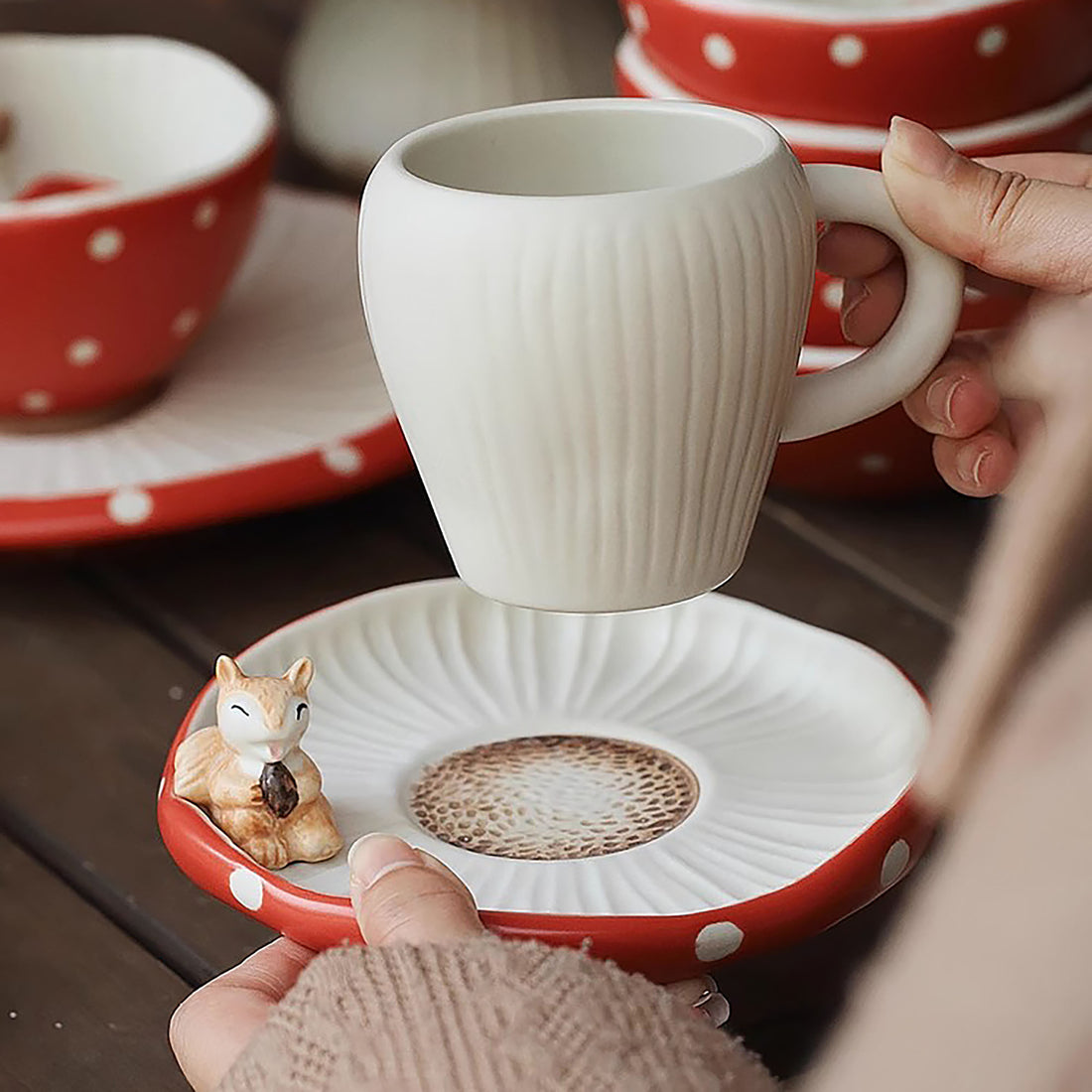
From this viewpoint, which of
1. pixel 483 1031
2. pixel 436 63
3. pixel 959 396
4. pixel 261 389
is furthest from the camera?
pixel 436 63

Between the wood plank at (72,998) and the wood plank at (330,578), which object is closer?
the wood plank at (72,998)

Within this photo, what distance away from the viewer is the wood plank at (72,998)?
51 cm

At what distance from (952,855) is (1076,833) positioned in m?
0.02

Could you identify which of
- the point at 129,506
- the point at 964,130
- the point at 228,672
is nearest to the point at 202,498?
the point at 129,506

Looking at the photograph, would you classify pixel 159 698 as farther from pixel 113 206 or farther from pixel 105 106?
A: pixel 105 106

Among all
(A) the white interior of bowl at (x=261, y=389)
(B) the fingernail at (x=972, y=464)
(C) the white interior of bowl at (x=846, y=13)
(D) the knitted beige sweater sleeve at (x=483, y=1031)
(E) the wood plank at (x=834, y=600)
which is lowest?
(A) the white interior of bowl at (x=261, y=389)

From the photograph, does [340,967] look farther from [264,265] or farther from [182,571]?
[264,265]

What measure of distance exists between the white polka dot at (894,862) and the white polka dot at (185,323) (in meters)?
0.41

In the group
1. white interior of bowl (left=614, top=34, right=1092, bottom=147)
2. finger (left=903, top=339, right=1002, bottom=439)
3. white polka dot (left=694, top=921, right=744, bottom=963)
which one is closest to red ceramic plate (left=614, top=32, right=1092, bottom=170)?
white interior of bowl (left=614, top=34, right=1092, bottom=147)

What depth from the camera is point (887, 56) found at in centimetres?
67

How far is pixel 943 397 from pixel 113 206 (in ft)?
1.06

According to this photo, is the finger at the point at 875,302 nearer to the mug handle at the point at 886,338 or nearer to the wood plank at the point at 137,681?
the mug handle at the point at 886,338

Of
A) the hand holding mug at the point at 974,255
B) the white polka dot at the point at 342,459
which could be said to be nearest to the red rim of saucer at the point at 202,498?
the white polka dot at the point at 342,459

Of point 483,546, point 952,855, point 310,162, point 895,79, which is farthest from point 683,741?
point 310,162
